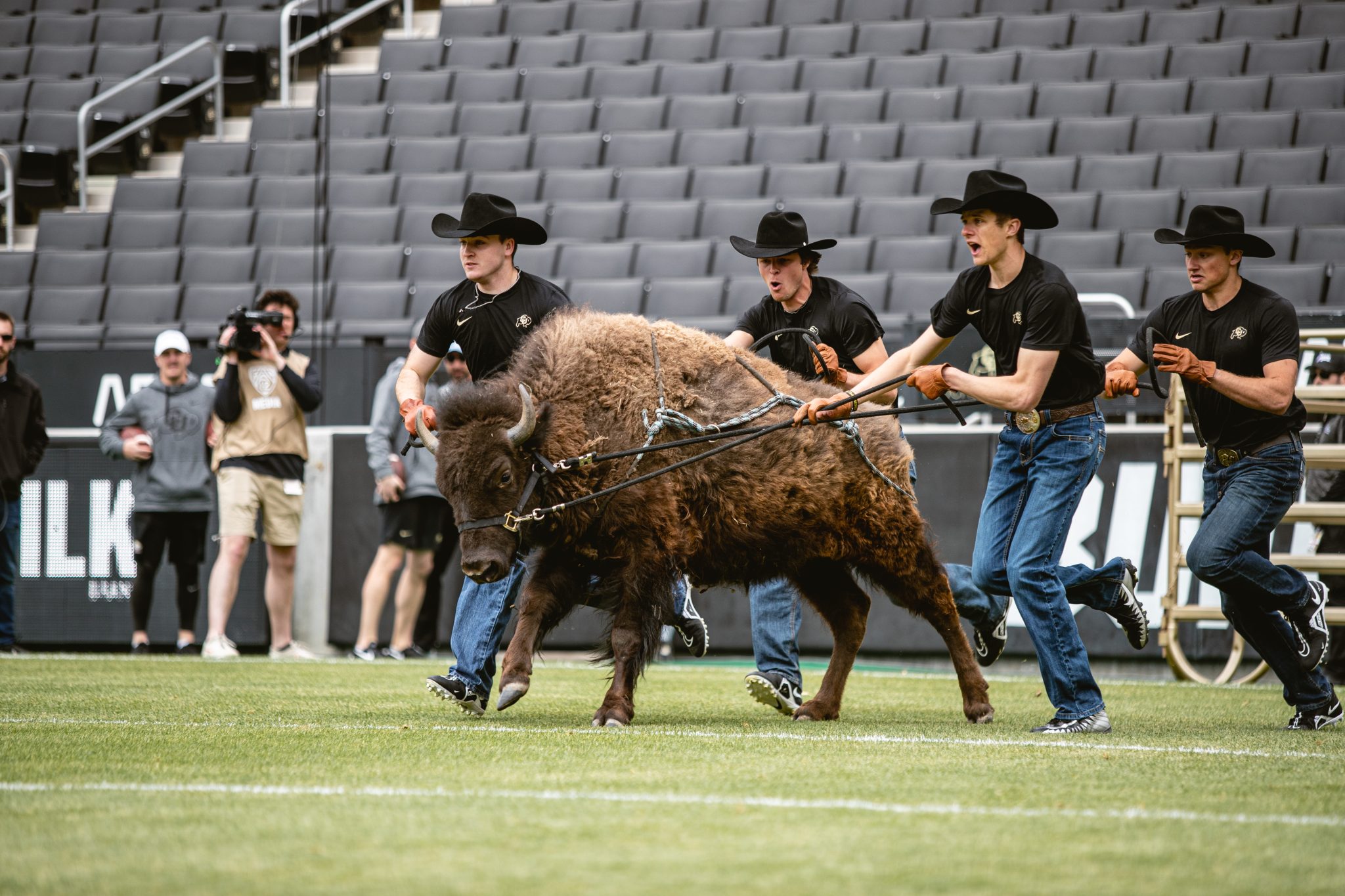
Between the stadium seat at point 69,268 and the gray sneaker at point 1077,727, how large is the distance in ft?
46.2

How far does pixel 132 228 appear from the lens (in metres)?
18.4

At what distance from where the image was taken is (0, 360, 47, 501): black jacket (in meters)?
12.2

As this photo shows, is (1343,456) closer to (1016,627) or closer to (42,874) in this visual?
(1016,627)

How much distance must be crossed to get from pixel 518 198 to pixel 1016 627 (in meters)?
8.79

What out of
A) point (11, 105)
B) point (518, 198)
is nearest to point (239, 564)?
point (518, 198)

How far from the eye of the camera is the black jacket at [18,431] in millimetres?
12164

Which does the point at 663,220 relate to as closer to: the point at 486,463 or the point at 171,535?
the point at 171,535

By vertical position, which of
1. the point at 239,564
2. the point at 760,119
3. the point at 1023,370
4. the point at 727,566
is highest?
the point at 760,119

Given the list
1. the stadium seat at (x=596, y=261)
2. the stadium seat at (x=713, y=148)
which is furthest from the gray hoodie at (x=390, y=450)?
the stadium seat at (x=713, y=148)

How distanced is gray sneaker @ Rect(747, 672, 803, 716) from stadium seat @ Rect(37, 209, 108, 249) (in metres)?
13.3

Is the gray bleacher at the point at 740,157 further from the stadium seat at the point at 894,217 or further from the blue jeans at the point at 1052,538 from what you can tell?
Answer: the blue jeans at the point at 1052,538

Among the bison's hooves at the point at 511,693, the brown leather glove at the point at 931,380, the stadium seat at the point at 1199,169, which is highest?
the stadium seat at the point at 1199,169

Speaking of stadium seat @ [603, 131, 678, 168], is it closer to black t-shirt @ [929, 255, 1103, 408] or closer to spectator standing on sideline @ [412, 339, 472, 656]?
spectator standing on sideline @ [412, 339, 472, 656]

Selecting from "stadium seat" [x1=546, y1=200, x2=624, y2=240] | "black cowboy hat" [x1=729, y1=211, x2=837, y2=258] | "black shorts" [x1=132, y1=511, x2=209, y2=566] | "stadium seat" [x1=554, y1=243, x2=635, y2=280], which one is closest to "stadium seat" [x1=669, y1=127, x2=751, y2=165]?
"stadium seat" [x1=546, y1=200, x2=624, y2=240]
